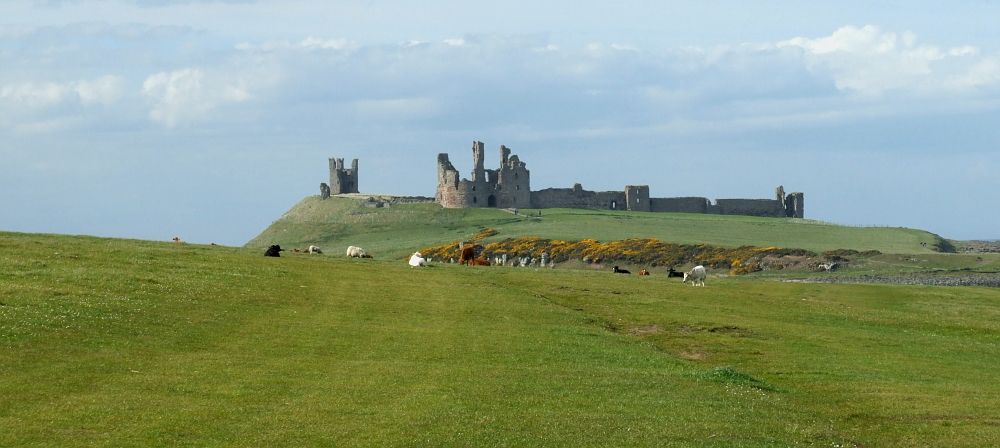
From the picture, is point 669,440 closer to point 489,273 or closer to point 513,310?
point 513,310

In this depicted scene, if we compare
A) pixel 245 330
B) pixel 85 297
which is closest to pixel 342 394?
pixel 245 330

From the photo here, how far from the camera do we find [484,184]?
133m

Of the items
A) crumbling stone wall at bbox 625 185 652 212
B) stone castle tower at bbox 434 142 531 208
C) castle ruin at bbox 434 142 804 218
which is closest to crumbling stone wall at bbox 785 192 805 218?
castle ruin at bbox 434 142 804 218

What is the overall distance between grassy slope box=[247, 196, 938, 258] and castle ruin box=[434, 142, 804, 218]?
23.2 feet

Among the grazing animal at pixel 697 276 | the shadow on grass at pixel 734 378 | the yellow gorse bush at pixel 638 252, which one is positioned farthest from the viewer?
the yellow gorse bush at pixel 638 252

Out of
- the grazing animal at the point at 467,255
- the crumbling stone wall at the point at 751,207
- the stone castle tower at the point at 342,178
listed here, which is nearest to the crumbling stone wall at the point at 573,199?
the crumbling stone wall at the point at 751,207

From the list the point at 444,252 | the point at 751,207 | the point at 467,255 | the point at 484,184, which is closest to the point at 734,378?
the point at 467,255

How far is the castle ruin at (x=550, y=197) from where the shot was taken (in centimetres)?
13175

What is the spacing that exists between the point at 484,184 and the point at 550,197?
35.5 feet

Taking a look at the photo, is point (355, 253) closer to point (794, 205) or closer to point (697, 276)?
point (697, 276)

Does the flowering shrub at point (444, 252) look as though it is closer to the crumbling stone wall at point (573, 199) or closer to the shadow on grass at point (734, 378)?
the shadow on grass at point (734, 378)

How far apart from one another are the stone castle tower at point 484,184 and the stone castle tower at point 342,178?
2080 cm

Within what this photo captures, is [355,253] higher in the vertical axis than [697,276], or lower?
higher

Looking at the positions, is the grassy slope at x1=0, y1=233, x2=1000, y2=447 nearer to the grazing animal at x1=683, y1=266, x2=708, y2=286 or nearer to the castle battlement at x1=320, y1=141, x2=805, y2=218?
the grazing animal at x1=683, y1=266, x2=708, y2=286
